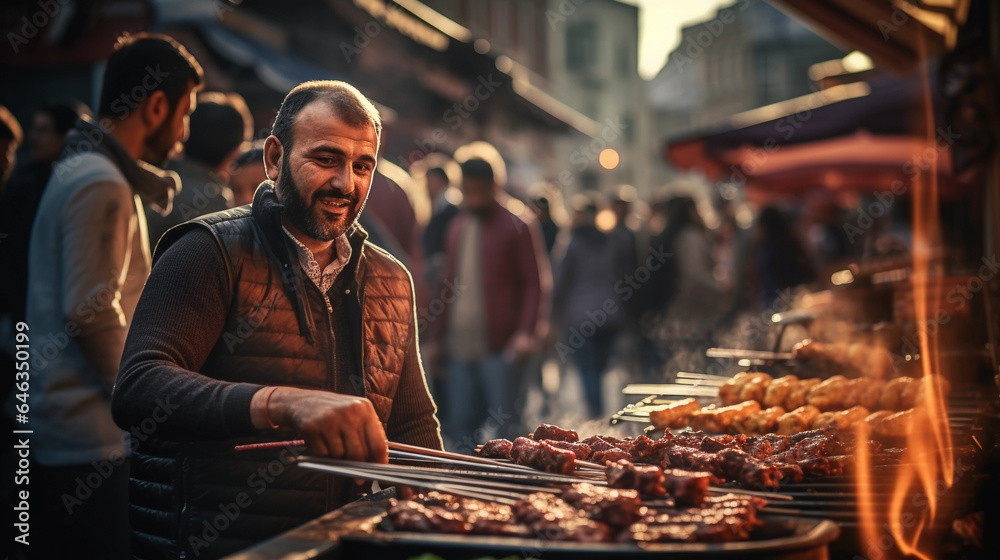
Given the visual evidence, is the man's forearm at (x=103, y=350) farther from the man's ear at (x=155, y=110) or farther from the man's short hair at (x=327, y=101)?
the man's short hair at (x=327, y=101)

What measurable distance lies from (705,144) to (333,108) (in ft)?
29.1

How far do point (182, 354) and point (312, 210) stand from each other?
64 cm

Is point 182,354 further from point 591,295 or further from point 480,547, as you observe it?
point 591,295

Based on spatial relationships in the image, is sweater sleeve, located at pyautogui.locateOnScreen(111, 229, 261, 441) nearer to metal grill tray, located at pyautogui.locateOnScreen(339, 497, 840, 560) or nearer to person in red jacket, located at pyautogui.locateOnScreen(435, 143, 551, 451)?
metal grill tray, located at pyautogui.locateOnScreen(339, 497, 840, 560)

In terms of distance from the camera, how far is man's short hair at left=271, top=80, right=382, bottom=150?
2934 mm

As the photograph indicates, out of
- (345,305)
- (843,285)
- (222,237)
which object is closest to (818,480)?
(345,305)

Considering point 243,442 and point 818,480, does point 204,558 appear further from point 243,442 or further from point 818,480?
point 818,480

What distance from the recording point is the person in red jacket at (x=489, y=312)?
25.5 ft

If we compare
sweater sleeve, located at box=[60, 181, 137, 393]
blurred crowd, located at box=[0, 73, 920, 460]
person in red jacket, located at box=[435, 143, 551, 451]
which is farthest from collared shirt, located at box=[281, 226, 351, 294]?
person in red jacket, located at box=[435, 143, 551, 451]

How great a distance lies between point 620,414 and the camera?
14.0 ft

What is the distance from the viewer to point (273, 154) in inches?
121

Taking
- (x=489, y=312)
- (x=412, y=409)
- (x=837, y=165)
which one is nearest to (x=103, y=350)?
(x=412, y=409)

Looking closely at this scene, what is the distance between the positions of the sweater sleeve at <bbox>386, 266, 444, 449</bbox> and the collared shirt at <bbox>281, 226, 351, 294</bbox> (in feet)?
1.30

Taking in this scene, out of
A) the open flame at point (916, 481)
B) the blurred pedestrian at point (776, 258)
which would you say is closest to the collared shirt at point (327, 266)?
the open flame at point (916, 481)
